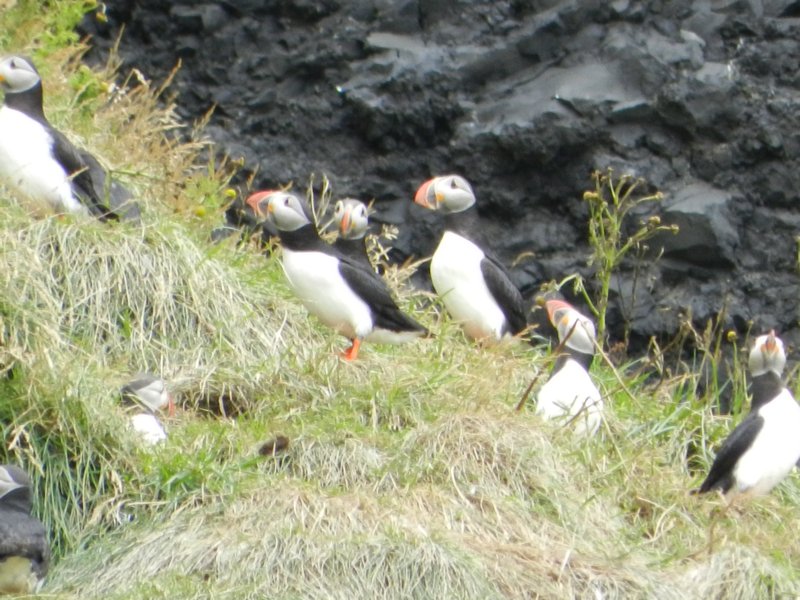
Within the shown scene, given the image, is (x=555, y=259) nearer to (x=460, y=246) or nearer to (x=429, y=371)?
(x=460, y=246)

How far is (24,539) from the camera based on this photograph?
5344 mm

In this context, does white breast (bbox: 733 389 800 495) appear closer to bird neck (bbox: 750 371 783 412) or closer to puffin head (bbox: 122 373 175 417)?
bird neck (bbox: 750 371 783 412)

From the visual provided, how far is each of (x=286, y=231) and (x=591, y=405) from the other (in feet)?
4.87

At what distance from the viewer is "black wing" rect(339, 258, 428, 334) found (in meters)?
7.08

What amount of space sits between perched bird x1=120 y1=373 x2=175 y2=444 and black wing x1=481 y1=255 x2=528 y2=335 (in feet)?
5.73

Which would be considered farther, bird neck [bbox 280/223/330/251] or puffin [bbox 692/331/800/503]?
bird neck [bbox 280/223/330/251]

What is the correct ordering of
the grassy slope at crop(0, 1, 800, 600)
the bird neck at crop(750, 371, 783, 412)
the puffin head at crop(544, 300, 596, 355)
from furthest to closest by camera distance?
the puffin head at crop(544, 300, 596, 355) < the bird neck at crop(750, 371, 783, 412) < the grassy slope at crop(0, 1, 800, 600)

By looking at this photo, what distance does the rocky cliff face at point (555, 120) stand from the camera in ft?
31.9

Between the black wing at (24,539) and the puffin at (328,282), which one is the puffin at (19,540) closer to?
the black wing at (24,539)

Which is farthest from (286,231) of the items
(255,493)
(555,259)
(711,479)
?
(555,259)

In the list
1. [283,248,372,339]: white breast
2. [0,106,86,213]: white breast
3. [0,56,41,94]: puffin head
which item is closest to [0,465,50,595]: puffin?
[283,248,372,339]: white breast

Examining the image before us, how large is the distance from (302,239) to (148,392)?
0.97 meters

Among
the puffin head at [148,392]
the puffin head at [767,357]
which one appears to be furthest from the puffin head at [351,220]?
the puffin head at [767,357]

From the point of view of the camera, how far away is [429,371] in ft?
23.4
